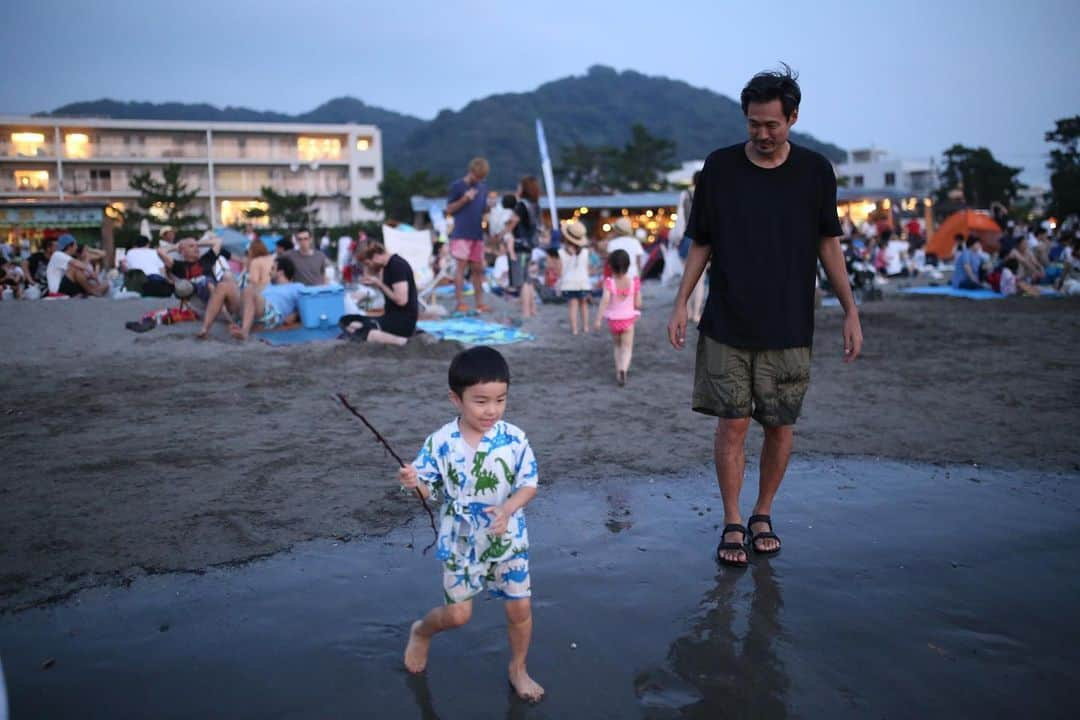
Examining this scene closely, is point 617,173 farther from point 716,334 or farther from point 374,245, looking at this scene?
point 716,334

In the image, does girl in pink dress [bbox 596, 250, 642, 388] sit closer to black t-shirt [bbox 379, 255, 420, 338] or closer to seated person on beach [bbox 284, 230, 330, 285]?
black t-shirt [bbox 379, 255, 420, 338]

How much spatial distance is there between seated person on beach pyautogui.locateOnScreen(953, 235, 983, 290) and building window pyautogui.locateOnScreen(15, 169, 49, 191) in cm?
5726

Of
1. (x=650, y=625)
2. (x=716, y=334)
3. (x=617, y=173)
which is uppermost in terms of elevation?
(x=617, y=173)

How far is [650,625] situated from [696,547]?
2.66 feet

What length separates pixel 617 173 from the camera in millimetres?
62688

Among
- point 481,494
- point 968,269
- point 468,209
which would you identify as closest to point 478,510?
point 481,494

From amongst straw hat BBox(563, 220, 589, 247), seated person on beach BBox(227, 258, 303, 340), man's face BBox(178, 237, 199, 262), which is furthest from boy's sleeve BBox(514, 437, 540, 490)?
man's face BBox(178, 237, 199, 262)

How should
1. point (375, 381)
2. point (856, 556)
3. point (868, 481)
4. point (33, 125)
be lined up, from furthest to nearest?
1. point (33, 125)
2. point (375, 381)
3. point (868, 481)
4. point (856, 556)

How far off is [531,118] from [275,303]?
415ft

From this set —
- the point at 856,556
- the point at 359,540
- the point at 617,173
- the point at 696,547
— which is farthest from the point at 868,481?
the point at 617,173

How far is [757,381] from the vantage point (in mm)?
3541

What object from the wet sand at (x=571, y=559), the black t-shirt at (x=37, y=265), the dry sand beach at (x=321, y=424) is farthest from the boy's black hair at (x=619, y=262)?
the black t-shirt at (x=37, y=265)

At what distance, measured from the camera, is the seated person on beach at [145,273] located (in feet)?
44.4

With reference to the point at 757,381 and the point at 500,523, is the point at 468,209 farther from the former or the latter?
→ the point at 500,523
